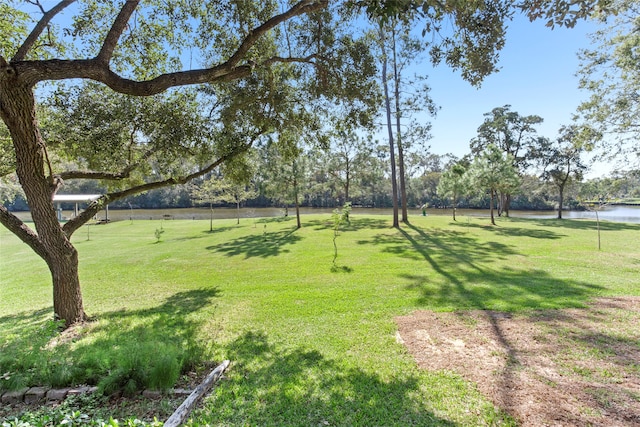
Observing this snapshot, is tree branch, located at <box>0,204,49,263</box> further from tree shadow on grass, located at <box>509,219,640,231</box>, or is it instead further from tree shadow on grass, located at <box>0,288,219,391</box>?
tree shadow on grass, located at <box>509,219,640,231</box>

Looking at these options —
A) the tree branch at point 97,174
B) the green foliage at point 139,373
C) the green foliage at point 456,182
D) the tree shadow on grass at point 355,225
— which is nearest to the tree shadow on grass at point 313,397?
the green foliage at point 139,373

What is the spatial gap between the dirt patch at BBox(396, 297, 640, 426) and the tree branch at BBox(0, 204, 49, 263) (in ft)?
21.9

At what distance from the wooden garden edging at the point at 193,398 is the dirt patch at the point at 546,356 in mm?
2755

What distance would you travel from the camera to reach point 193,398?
10.5 ft

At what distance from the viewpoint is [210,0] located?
5.90 metres

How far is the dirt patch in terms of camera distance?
120 inches

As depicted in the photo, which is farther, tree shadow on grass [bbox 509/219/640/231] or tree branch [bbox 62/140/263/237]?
tree shadow on grass [bbox 509/219/640/231]

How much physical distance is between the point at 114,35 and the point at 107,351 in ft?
15.2

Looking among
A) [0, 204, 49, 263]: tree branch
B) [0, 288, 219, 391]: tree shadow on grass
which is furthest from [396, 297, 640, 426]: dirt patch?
[0, 204, 49, 263]: tree branch

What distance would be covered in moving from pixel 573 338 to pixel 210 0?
8708mm

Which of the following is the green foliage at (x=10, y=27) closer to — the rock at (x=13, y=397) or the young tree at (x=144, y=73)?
the young tree at (x=144, y=73)

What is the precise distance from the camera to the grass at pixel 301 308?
11.1 feet

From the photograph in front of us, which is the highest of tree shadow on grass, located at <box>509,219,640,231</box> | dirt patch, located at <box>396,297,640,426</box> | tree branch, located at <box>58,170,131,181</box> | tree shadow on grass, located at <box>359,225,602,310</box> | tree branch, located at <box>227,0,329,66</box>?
tree branch, located at <box>227,0,329,66</box>

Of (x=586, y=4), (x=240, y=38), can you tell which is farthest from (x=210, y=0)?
(x=586, y=4)
